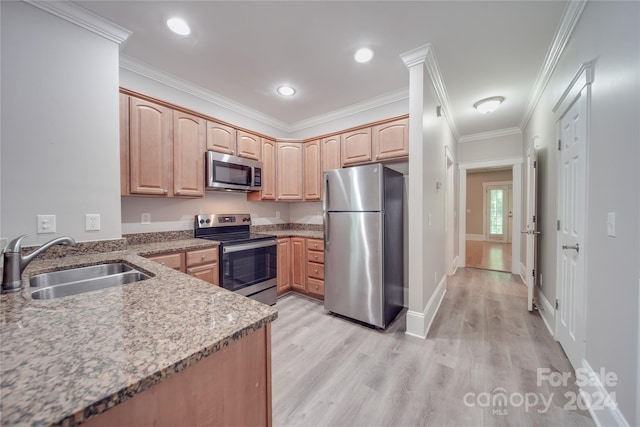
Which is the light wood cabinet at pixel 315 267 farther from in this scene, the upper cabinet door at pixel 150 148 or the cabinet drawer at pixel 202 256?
the upper cabinet door at pixel 150 148

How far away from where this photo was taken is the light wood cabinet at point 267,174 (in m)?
3.34

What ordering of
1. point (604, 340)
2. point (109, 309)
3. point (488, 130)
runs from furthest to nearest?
point (488, 130)
point (604, 340)
point (109, 309)

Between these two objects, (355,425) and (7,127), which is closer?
(355,425)

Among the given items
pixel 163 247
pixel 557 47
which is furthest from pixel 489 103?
pixel 163 247

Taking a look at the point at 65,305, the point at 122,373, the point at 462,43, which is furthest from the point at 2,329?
the point at 462,43

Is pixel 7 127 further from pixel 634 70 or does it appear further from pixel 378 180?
pixel 634 70

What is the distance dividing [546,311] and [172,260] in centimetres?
374

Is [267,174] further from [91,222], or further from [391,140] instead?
[91,222]

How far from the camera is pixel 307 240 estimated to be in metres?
3.25

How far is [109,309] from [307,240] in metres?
2.49

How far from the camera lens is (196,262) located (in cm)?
232

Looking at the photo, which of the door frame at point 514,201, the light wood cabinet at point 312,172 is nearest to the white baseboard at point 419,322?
the light wood cabinet at point 312,172

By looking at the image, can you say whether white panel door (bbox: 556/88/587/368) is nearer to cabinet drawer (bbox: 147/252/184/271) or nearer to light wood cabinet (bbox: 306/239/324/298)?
light wood cabinet (bbox: 306/239/324/298)

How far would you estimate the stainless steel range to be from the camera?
8.42 ft
